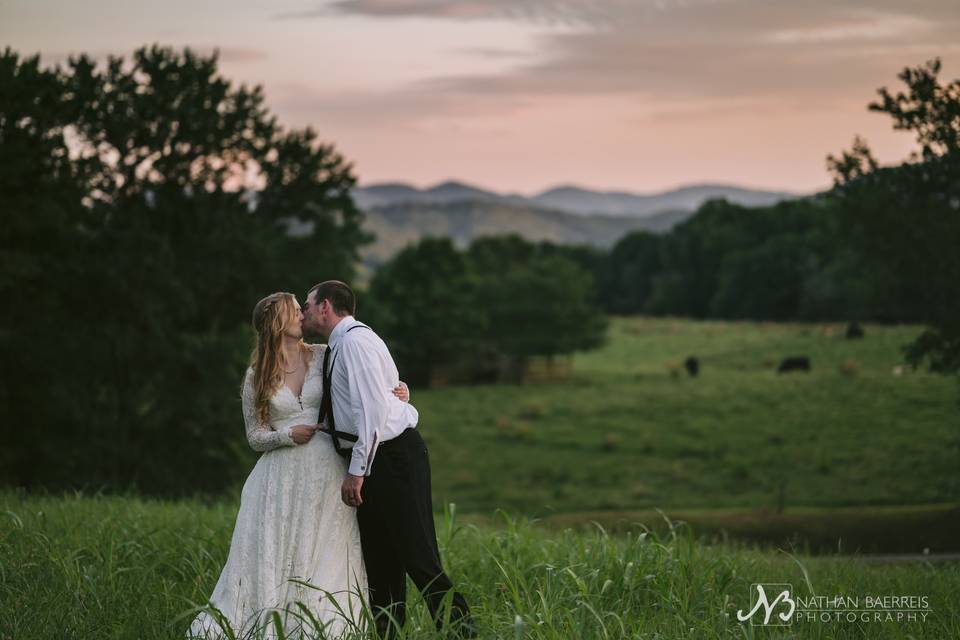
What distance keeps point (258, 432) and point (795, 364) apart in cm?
5239

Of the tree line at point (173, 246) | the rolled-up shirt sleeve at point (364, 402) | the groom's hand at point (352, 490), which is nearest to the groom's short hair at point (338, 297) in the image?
the rolled-up shirt sleeve at point (364, 402)

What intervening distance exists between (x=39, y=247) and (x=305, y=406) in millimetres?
21308

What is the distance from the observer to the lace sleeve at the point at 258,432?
6164 mm

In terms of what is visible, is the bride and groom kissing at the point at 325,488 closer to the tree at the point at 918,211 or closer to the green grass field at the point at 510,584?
the green grass field at the point at 510,584

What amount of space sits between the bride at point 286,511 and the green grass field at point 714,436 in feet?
61.1

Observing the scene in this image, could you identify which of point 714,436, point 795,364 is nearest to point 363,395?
point 714,436

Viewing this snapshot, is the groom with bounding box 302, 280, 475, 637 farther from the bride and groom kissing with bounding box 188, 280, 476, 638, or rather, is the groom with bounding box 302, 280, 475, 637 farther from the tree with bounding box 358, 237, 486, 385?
the tree with bounding box 358, 237, 486, 385

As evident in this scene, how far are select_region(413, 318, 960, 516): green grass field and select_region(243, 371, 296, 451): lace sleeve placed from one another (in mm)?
18863

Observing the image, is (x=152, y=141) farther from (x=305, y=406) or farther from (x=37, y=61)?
(x=305, y=406)

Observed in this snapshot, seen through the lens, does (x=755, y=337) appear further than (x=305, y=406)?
Yes

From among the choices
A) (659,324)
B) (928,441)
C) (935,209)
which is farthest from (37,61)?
(659,324)

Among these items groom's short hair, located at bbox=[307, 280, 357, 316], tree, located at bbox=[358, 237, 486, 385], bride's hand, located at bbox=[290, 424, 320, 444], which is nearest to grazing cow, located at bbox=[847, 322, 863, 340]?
tree, located at bbox=[358, 237, 486, 385]

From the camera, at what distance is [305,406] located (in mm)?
6301

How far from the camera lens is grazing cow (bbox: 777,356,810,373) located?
5501cm
